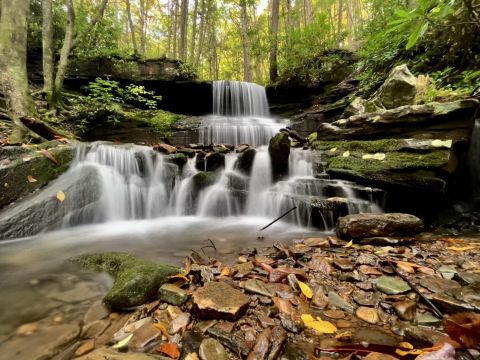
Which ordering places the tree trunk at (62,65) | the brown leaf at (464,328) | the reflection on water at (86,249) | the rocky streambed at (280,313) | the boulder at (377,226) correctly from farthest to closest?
the tree trunk at (62,65) → the boulder at (377,226) → the reflection on water at (86,249) → the rocky streambed at (280,313) → the brown leaf at (464,328)

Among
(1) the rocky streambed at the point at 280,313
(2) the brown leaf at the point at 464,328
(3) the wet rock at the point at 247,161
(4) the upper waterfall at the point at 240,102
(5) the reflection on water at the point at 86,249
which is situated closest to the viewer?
(2) the brown leaf at the point at 464,328

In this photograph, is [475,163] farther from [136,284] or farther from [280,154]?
[136,284]

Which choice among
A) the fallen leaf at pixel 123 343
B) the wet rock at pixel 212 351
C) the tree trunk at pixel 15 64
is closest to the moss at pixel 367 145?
the wet rock at pixel 212 351

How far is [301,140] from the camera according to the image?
7.61 m

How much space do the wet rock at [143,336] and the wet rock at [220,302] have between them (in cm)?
28

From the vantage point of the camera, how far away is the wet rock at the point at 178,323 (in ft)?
5.12

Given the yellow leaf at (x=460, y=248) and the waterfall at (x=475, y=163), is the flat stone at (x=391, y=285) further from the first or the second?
the waterfall at (x=475, y=163)

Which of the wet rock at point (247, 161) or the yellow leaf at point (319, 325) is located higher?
the wet rock at point (247, 161)

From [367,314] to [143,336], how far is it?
143 cm

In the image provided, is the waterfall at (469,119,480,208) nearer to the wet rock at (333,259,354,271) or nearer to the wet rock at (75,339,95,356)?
the wet rock at (333,259,354,271)

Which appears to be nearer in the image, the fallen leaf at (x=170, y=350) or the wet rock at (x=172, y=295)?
the fallen leaf at (x=170, y=350)

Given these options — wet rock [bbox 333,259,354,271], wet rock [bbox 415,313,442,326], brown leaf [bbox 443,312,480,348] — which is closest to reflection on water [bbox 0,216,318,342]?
wet rock [bbox 333,259,354,271]

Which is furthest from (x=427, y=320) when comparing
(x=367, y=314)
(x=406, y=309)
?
(x=367, y=314)

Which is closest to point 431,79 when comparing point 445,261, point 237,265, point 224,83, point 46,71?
point 445,261
